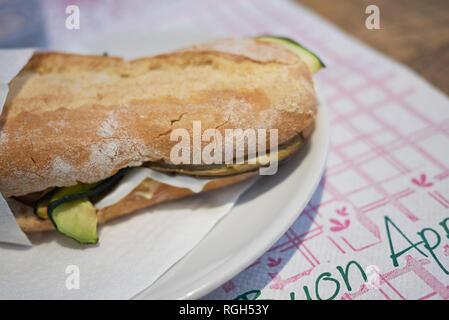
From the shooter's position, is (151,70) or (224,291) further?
(151,70)

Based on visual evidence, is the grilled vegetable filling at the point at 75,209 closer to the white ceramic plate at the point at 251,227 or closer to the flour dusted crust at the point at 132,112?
the flour dusted crust at the point at 132,112

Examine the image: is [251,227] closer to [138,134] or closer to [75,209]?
[138,134]

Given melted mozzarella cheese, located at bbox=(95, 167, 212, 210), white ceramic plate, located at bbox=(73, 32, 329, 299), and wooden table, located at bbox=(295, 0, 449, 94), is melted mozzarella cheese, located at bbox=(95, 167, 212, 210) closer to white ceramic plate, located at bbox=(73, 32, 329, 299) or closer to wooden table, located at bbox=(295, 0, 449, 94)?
white ceramic plate, located at bbox=(73, 32, 329, 299)

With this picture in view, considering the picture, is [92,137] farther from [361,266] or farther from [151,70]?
[361,266]

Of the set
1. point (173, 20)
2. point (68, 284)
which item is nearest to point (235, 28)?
point (173, 20)

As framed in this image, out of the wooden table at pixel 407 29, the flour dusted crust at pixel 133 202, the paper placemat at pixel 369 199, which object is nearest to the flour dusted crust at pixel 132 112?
the flour dusted crust at pixel 133 202

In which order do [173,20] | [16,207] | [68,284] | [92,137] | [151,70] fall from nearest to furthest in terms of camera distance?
[68,284]
[92,137]
[16,207]
[151,70]
[173,20]

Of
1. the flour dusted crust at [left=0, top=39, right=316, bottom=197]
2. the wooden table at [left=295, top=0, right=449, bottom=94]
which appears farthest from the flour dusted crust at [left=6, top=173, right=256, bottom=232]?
the wooden table at [left=295, top=0, right=449, bottom=94]
